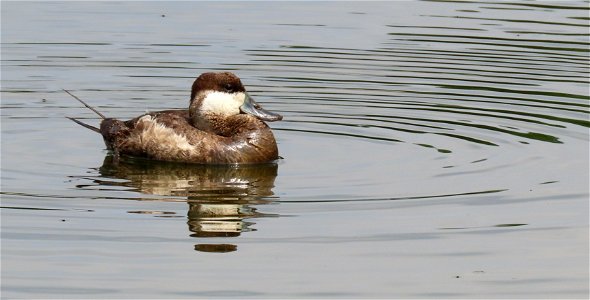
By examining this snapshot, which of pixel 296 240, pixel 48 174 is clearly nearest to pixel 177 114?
pixel 48 174

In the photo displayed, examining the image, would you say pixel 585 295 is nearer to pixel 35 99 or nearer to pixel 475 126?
pixel 475 126

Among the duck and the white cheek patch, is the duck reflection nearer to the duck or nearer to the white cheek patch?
the duck

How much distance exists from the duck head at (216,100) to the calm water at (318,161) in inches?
22.4

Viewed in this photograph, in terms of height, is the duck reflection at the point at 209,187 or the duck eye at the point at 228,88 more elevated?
the duck eye at the point at 228,88

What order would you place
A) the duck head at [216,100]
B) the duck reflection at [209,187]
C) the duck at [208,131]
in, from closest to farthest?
the duck reflection at [209,187]
the duck at [208,131]
the duck head at [216,100]

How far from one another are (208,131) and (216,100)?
0.29 m

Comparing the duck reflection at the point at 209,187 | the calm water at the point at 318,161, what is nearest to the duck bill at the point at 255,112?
the calm water at the point at 318,161

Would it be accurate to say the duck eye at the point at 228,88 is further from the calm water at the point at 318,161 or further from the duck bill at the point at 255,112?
the calm water at the point at 318,161

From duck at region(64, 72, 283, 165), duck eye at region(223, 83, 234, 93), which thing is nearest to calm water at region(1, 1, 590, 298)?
duck at region(64, 72, 283, 165)

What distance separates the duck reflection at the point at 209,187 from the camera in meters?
10.3

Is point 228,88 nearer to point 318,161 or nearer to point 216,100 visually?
point 216,100

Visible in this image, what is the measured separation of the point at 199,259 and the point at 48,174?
3.01m

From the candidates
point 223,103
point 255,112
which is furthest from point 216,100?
point 255,112

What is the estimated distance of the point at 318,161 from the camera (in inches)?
502
